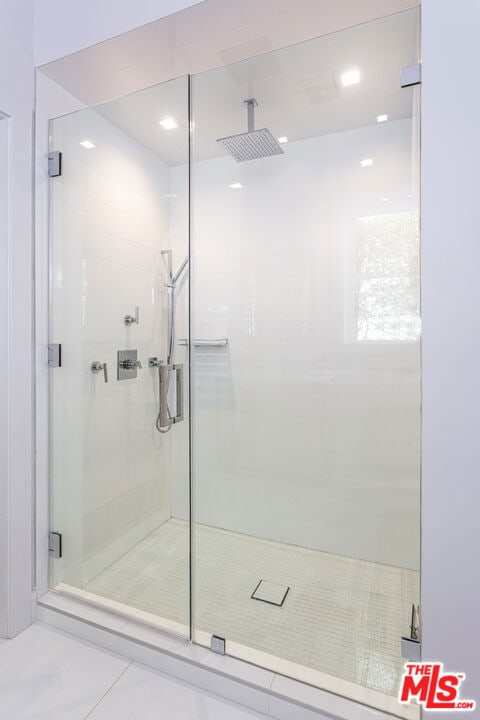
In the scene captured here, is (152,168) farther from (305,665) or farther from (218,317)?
(305,665)

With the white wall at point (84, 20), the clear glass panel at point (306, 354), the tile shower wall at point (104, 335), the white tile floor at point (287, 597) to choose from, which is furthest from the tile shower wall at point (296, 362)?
the white wall at point (84, 20)

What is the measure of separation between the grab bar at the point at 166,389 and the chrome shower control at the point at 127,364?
0.53 feet

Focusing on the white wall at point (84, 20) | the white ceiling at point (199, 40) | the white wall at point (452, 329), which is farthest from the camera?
the white wall at point (84, 20)

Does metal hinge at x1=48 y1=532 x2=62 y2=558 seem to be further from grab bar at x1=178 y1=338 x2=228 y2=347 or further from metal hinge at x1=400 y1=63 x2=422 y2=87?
metal hinge at x1=400 y1=63 x2=422 y2=87

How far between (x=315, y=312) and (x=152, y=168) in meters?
1.12

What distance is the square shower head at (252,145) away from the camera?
6.07 feet

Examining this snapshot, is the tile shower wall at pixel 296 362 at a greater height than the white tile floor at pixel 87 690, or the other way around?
the tile shower wall at pixel 296 362

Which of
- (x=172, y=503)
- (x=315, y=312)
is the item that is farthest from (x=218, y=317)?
(x=172, y=503)

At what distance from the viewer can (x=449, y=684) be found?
111cm

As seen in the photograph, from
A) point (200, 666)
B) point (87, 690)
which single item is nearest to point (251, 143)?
point (200, 666)

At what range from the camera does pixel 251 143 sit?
190 cm

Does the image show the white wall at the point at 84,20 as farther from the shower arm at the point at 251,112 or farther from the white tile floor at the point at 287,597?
the white tile floor at the point at 287,597

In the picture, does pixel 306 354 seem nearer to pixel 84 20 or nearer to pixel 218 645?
pixel 218 645

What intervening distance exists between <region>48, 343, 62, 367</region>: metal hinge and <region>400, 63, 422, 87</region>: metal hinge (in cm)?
169
